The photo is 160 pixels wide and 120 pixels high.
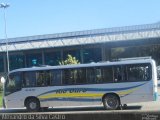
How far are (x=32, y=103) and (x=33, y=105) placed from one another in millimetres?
127

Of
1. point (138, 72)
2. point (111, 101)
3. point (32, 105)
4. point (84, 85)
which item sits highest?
point (138, 72)

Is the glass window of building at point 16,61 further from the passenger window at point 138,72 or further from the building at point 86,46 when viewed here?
the passenger window at point 138,72

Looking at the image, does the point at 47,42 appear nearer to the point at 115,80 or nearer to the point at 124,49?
the point at 124,49

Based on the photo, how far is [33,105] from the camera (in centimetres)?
2369

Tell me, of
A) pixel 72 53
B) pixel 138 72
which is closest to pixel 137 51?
pixel 72 53

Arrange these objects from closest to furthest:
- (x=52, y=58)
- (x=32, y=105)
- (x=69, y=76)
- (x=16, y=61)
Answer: (x=69, y=76) → (x=32, y=105) → (x=52, y=58) → (x=16, y=61)

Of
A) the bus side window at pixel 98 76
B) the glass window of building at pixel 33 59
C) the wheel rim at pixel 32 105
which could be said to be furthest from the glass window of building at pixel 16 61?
the bus side window at pixel 98 76

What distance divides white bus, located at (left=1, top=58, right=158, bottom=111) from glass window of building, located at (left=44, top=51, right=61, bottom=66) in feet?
150

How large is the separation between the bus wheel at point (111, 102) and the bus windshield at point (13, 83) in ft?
15.8

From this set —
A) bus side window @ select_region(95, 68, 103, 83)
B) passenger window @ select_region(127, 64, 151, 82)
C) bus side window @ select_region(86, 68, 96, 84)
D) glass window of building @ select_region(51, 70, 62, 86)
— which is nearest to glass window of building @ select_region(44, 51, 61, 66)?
glass window of building @ select_region(51, 70, 62, 86)

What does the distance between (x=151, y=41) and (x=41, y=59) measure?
17593mm

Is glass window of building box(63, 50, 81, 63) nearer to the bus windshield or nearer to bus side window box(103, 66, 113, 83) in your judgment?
the bus windshield

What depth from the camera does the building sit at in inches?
2571

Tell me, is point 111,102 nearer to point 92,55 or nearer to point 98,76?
point 98,76
